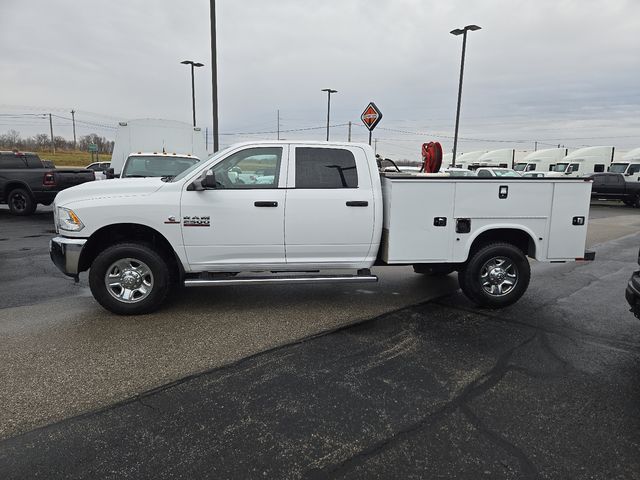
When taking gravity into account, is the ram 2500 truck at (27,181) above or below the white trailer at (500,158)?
below

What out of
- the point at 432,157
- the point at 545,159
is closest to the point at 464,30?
the point at 432,157

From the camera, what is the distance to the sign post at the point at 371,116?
12836mm

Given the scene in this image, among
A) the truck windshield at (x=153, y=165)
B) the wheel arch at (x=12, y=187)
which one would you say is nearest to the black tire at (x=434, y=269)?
the truck windshield at (x=153, y=165)

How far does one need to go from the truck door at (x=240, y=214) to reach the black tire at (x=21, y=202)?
11.8 meters

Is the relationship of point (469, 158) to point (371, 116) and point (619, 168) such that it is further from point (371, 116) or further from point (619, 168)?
point (371, 116)

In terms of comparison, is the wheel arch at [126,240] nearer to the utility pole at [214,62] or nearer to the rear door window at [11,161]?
the utility pole at [214,62]

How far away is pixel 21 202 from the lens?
1441 centimetres

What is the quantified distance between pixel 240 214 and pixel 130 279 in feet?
4.73

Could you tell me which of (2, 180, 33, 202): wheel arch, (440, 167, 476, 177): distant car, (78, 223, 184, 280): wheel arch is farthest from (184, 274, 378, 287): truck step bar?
(2, 180, 33, 202): wheel arch

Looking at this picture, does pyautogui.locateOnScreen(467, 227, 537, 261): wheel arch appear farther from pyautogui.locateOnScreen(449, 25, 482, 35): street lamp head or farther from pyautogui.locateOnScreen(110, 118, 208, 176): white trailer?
pyautogui.locateOnScreen(449, 25, 482, 35): street lamp head

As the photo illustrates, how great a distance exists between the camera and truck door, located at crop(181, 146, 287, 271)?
203 inches

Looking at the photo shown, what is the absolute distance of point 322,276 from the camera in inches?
219

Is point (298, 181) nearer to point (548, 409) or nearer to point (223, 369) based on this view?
point (223, 369)

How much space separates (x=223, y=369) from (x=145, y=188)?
2.40 meters
